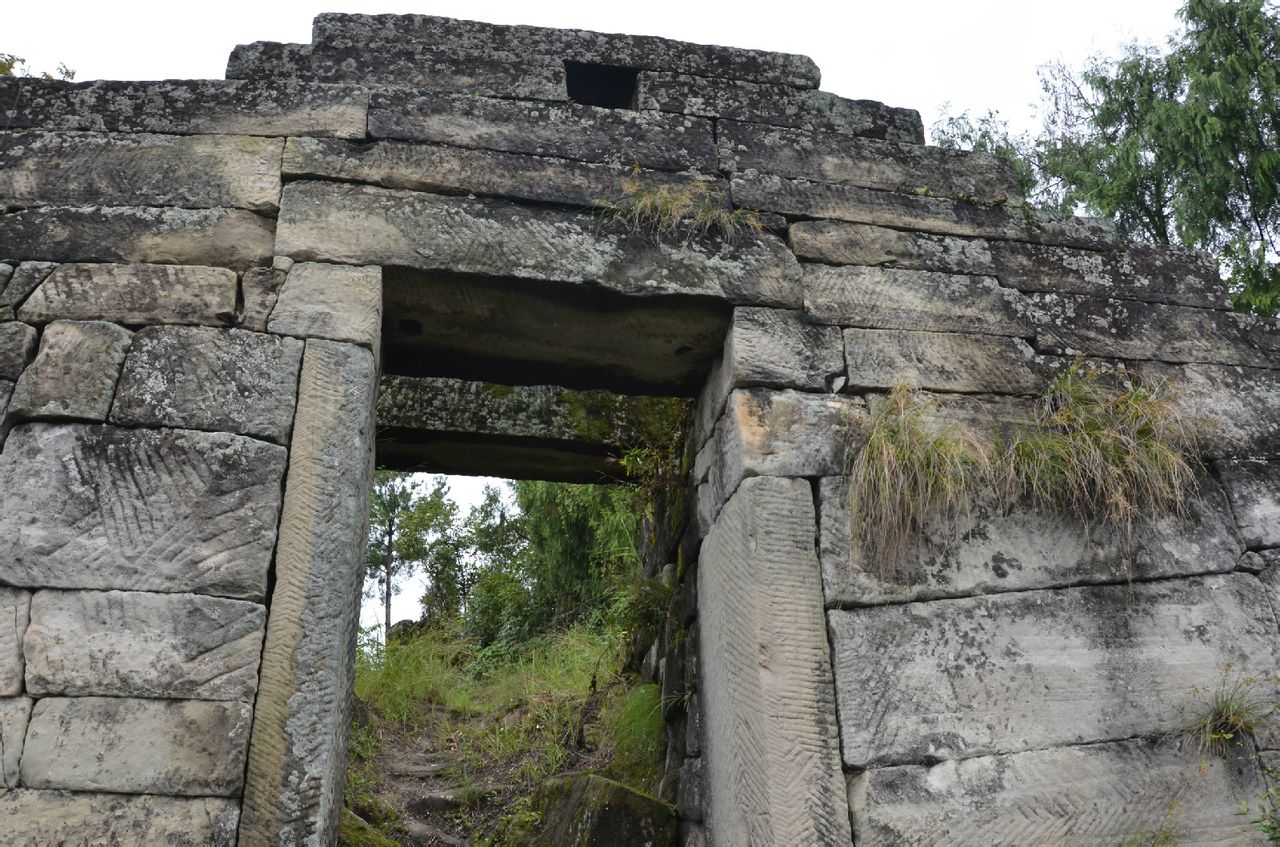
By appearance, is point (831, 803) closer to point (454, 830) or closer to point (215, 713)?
point (215, 713)

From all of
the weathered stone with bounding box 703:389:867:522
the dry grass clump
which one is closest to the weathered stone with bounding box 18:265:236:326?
the dry grass clump

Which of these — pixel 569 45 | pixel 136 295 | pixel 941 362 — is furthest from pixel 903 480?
pixel 136 295

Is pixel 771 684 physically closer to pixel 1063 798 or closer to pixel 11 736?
→ pixel 1063 798

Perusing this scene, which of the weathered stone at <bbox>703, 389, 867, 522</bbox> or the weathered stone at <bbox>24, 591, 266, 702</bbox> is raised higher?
the weathered stone at <bbox>703, 389, 867, 522</bbox>

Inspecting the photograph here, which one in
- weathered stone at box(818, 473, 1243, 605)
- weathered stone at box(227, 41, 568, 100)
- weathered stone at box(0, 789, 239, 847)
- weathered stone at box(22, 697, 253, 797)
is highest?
weathered stone at box(227, 41, 568, 100)

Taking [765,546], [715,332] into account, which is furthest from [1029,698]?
[715,332]

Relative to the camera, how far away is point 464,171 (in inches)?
142

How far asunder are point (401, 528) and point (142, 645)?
42.1ft

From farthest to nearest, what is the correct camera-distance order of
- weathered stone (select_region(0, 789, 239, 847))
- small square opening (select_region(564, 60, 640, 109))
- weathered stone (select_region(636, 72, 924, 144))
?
small square opening (select_region(564, 60, 640, 109)), weathered stone (select_region(636, 72, 924, 144)), weathered stone (select_region(0, 789, 239, 847))

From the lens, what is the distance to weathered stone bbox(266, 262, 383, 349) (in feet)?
10.6

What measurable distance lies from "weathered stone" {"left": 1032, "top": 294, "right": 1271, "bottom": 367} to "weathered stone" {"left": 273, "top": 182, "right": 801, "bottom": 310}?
1097 mm

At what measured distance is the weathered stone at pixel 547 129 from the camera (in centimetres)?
369

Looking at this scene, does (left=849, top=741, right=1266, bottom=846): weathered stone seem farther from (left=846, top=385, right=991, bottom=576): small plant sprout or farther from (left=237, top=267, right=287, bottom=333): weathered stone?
(left=237, top=267, right=287, bottom=333): weathered stone

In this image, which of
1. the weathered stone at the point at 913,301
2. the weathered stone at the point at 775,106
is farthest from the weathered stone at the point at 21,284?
the weathered stone at the point at 913,301
